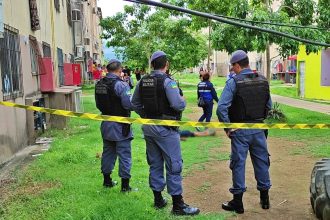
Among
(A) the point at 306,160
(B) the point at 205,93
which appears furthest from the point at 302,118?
(A) the point at 306,160

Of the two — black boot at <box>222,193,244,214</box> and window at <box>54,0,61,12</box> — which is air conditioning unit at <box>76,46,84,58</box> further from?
black boot at <box>222,193,244,214</box>

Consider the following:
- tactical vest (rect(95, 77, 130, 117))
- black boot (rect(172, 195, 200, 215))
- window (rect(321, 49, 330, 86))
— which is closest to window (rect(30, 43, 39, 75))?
tactical vest (rect(95, 77, 130, 117))

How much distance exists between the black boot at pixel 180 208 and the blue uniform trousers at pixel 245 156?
48 centimetres

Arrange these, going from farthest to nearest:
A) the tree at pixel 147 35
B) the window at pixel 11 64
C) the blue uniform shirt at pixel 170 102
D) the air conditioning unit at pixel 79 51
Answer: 1. the tree at pixel 147 35
2. the air conditioning unit at pixel 79 51
3. the window at pixel 11 64
4. the blue uniform shirt at pixel 170 102

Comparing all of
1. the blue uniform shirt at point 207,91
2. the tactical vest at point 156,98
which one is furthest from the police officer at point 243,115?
the blue uniform shirt at point 207,91

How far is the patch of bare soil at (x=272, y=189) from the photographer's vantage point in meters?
5.00

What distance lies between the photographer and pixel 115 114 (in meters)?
5.63

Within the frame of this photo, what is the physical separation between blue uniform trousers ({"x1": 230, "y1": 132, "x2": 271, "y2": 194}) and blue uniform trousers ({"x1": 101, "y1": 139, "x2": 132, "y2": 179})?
136 cm

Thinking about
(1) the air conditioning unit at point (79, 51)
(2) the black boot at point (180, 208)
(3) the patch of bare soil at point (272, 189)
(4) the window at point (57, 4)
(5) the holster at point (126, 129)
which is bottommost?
(3) the patch of bare soil at point (272, 189)

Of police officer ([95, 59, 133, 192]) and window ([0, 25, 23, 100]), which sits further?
window ([0, 25, 23, 100])

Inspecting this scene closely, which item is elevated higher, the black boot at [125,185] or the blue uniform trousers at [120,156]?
the blue uniform trousers at [120,156]

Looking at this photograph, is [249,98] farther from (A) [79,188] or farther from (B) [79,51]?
(B) [79,51]

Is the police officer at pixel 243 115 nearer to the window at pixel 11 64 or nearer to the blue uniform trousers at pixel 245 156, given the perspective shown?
the blue uniform trousers at pixel 245 156

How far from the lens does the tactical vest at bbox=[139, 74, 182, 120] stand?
480 cm
